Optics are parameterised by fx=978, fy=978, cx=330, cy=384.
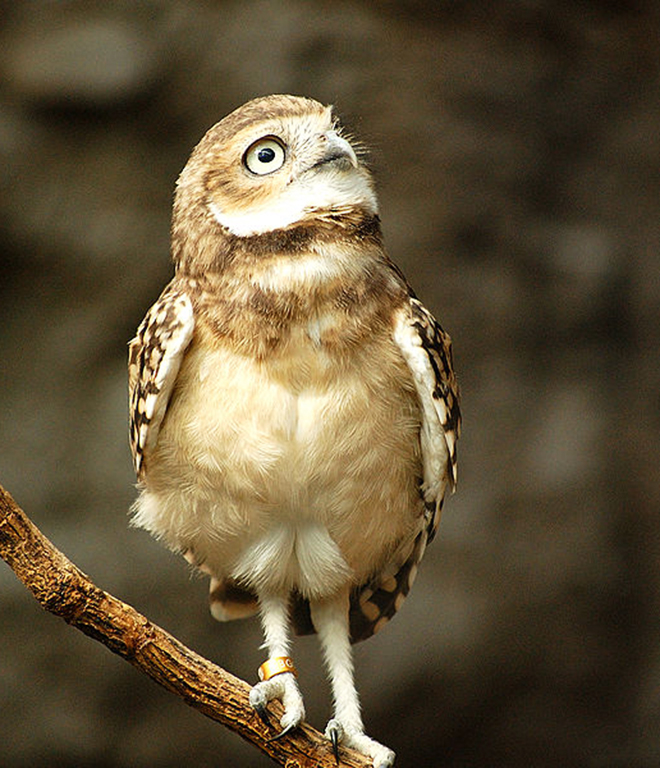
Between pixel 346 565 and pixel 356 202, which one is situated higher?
pixel 356 202

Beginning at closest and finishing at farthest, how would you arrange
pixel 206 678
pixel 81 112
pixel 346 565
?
pixel 206 678, pixel 346 565, pixel 81 112

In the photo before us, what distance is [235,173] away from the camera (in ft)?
6.41

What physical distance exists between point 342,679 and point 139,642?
597mm

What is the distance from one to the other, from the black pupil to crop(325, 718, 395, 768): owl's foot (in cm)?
113

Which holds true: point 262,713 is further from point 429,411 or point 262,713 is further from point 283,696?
point 429,411

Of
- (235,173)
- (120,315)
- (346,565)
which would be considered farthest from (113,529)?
(235,173)

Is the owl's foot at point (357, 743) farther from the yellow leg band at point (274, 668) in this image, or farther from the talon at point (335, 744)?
the yellow leg band at point (274, 668)

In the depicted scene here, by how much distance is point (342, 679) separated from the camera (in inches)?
88.2

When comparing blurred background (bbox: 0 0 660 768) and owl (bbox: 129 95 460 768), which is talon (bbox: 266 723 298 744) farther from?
blurred background (bbox: 0 0 660 768)

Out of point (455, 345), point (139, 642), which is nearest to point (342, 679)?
point (139, 642)

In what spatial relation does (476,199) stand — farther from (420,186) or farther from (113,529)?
(113,529)

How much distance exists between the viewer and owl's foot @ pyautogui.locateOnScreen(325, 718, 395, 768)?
6.43ft

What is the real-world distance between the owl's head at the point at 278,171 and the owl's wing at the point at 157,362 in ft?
0.66

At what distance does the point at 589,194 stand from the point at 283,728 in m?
2.52
